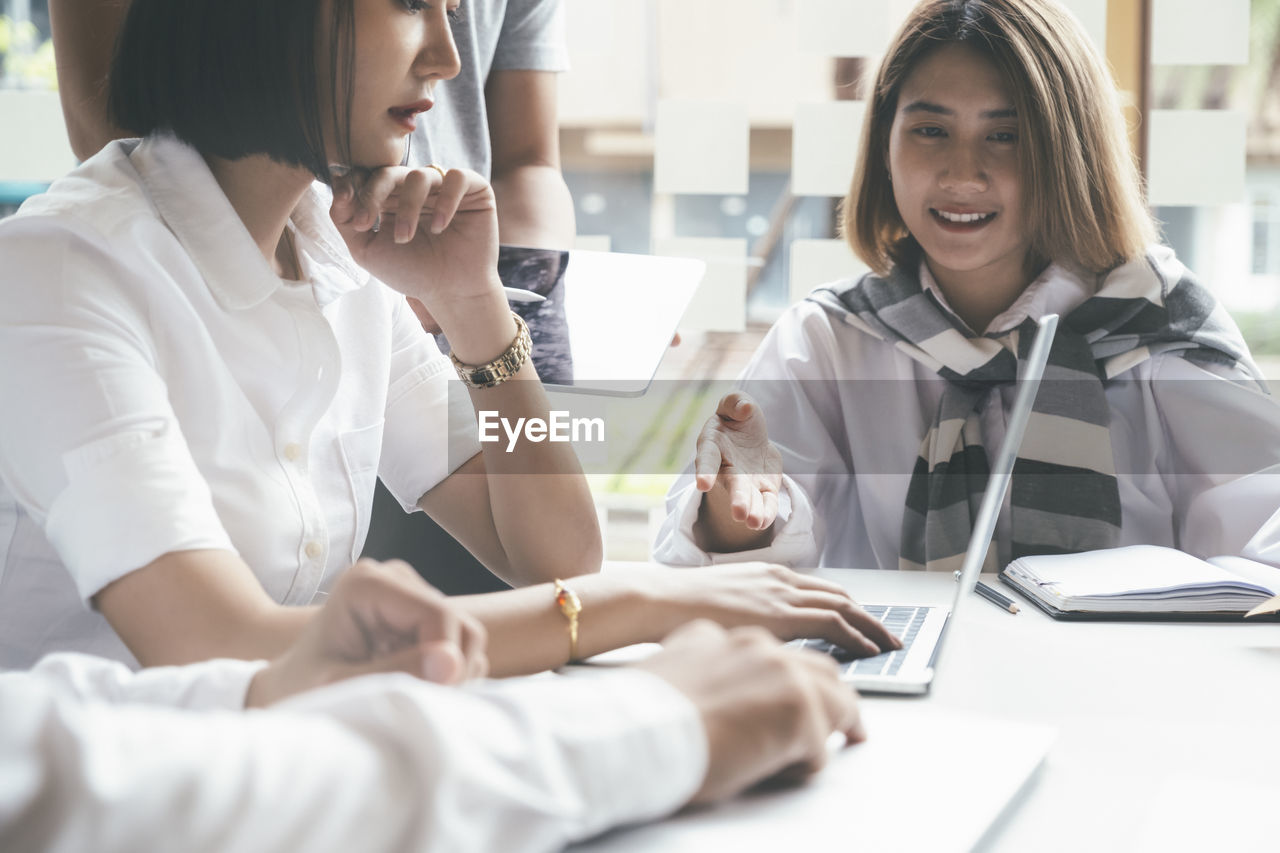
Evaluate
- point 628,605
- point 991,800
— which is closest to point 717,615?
point 628,605

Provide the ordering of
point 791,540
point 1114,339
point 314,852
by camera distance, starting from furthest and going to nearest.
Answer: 1. point 1114,339
2. point 791,540
3. point 314,852

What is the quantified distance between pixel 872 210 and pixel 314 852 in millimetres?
1515

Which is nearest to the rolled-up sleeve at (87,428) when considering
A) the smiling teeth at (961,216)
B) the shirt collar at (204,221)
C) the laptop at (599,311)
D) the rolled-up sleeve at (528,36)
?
the shirt collar at (204,221)

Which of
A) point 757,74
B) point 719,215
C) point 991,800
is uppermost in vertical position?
point 757,74

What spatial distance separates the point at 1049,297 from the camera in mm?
1545

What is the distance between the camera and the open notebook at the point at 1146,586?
978mm

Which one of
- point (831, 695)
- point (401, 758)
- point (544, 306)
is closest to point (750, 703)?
point (831, 695)

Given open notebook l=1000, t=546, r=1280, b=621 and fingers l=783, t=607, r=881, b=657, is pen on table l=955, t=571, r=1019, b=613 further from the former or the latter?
fingers l=783, t=607, r=881, b=657

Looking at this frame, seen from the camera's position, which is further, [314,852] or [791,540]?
[791,540]

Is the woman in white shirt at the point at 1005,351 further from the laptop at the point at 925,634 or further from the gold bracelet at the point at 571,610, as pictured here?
the gold bracelet at the point at 571,610

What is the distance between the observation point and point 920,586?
3.69 feet

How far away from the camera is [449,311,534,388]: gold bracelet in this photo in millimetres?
1087

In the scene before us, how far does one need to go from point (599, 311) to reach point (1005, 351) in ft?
2.14

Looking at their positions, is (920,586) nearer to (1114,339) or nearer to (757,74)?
(1114,339)
